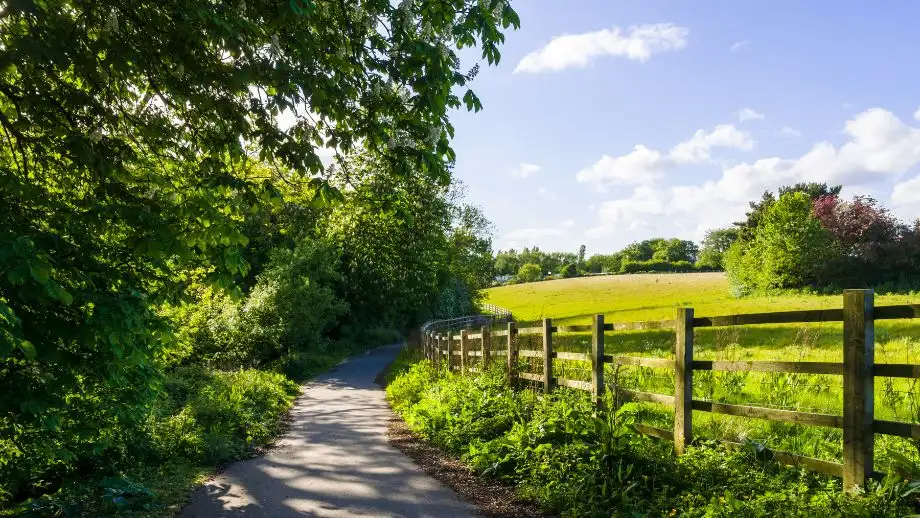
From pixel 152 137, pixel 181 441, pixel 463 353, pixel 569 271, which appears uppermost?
pixel 152 137

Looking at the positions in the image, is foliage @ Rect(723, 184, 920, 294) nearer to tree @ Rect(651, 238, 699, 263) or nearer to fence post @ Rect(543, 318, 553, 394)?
fence post @ Rect(543, 318, 553, 394)

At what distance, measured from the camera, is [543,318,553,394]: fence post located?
8984 mm

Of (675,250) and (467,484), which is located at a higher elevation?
(675,250)

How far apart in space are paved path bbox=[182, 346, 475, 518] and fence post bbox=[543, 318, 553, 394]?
216cm

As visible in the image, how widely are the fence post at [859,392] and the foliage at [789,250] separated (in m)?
51.0

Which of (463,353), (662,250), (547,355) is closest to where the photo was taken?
(547,355)

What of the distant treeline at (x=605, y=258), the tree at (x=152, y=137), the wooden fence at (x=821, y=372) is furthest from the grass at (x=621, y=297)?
the distant treeline at (x=605, y=258)

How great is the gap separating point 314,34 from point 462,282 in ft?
144

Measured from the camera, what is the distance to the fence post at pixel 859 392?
4469 mm

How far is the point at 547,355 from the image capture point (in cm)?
904

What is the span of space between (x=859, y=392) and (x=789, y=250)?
5136cm

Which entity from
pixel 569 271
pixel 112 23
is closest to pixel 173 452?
pixel 112 23

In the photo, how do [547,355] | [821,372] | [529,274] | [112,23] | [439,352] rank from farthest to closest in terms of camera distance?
[529,274] → [439,352] → [547,355] → [112,23] → [821,372]

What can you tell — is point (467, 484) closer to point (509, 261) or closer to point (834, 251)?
point (834, 251)
